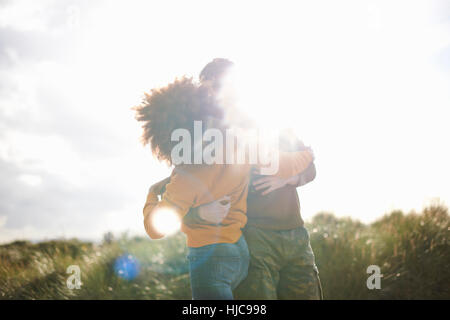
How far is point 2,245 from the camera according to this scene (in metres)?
12.4

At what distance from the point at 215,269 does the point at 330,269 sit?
3.84 meters

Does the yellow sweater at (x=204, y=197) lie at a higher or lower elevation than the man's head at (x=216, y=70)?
lower

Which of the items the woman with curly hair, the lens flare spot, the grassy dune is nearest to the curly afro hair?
the woman with curly hair

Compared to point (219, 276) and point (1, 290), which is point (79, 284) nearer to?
point (1, 290)

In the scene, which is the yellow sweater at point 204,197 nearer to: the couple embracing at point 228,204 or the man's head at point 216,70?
the couple embracing at point 228,204

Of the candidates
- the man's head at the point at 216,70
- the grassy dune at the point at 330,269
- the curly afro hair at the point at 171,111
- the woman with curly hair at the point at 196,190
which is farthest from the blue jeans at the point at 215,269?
the grassy dune at the point at 330,269

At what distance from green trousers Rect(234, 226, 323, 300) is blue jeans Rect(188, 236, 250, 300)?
0.76ft

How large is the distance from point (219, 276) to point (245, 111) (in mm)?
1327

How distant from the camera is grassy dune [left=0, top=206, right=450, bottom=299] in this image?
17.5 ft

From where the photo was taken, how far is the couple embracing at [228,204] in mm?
2152

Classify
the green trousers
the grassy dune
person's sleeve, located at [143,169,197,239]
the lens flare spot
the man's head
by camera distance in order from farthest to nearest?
the lens flare spot < the grassy dune < the man's head < the green trousers < person's sleeve, located at [143,169,197,239]

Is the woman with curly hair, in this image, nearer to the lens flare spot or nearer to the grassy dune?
the grassy dune
